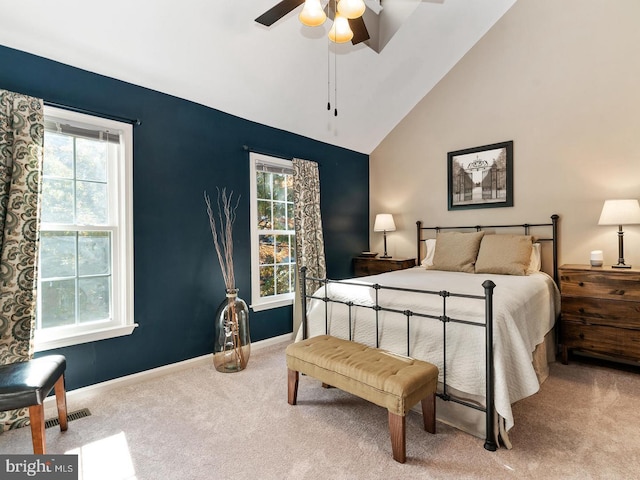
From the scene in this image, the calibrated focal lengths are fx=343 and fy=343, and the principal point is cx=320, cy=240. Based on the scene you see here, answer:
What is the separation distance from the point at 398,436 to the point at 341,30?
237 cm

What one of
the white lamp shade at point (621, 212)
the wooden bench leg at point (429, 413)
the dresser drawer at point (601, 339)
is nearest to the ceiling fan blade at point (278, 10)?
the wooden bench leg at point (429, 413)

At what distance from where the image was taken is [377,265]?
4.53 metres

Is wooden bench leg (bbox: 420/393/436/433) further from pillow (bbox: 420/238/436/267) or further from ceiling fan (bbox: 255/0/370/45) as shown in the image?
ceiling fan (bbox: 255/0/370/45)

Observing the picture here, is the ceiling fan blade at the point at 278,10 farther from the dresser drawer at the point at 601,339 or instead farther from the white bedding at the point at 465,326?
the dresser drawer at the point at 601,339

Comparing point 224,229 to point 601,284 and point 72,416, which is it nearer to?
point 72,416

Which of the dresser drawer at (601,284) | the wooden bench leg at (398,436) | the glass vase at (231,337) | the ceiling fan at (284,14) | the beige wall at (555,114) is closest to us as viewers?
the wooden bench leg at (398,436)

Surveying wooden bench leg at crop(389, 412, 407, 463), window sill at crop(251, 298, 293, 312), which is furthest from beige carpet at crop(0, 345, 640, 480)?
window sill at crop(251, 298, 293, 312)

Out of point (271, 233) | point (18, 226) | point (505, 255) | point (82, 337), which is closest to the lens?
point (18, 226)

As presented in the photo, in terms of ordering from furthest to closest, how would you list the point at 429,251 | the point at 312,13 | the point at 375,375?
1. the point at 429,251
2. the point at 312,13
3. the point at 375,375

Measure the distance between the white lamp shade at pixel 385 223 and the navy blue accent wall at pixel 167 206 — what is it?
172cm

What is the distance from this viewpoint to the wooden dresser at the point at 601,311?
→ 2.78 meters

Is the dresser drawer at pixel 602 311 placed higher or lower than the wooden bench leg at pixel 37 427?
higher

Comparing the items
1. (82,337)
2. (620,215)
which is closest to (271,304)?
(82,337)

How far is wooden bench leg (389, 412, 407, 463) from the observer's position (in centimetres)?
173
